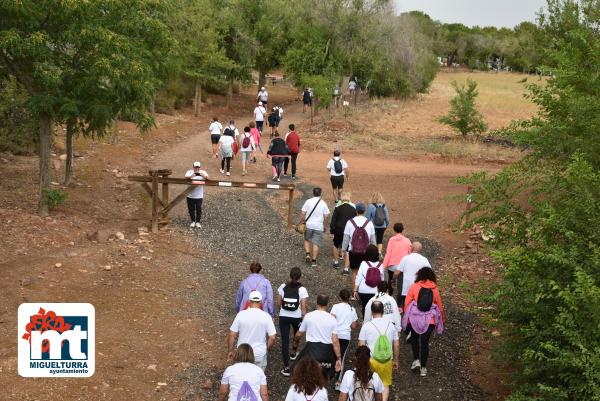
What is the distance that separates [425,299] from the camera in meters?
8.54

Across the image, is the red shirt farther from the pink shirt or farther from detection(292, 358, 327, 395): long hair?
detection(292, 358, 327, 395): long hair

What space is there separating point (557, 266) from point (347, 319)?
2598 mm

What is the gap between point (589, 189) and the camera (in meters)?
7.36

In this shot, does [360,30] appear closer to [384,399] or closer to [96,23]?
[96,23]

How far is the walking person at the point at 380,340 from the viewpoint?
742 centimetres

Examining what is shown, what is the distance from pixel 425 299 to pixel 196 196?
742 centimetres

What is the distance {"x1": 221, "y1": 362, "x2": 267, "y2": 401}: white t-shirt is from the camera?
6195 mm

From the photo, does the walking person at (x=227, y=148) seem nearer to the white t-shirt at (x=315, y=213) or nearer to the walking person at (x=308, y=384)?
the white t-shirt at (x=315, y=213)

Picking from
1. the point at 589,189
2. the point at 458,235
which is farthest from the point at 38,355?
the point at 458,235

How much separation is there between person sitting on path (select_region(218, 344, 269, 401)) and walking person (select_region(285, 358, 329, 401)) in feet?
1.23

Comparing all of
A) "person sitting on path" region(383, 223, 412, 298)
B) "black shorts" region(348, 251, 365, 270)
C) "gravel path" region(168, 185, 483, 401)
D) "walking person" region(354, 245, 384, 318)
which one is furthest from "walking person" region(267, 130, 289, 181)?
"walking person" region(354, 245, 384, 318)

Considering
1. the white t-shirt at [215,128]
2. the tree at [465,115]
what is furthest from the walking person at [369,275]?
the tree at [465,115]

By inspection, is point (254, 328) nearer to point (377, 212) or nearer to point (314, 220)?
point (314, 220)

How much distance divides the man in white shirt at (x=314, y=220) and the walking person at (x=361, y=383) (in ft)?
20.0
